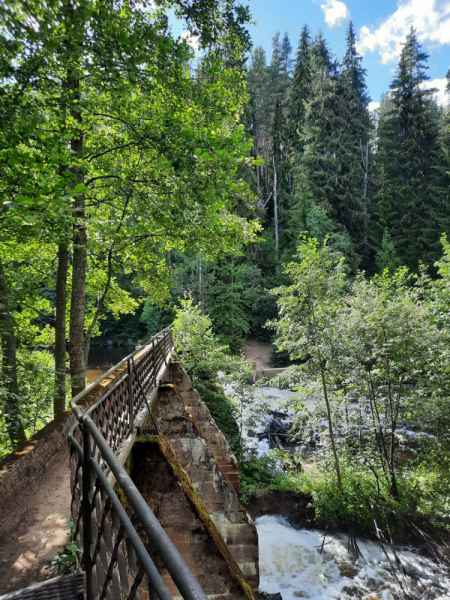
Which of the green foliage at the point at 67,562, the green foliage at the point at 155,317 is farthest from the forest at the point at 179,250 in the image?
the green foliage at the point at 155,317

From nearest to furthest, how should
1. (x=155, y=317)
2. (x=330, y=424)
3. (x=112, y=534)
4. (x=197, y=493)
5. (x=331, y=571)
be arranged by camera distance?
(x=112, y=534) → (x=197, y=493) → (x=331, y=571) → (x=330, y=424) → (x=155, y=317)

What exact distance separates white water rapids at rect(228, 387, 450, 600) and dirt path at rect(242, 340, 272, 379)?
15729 mm

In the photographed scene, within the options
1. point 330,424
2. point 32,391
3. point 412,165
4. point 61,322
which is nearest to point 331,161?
point 412,165

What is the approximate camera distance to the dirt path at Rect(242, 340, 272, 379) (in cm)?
2680

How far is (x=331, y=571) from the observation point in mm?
8672

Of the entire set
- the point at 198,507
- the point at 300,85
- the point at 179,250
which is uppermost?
the point at 300,85

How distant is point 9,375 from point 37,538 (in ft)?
13.2

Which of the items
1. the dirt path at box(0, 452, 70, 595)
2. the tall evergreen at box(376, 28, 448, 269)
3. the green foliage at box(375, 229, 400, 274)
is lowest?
the dirt path at box(0, 452, 70, 595)

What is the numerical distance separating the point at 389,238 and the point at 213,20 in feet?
97.8

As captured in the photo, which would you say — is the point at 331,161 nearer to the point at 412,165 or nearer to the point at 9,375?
the point at 412,165

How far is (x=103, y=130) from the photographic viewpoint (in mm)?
7039

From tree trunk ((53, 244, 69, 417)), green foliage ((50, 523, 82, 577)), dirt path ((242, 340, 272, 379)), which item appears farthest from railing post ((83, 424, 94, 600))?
dirt path ((242, 340, 272, 379))

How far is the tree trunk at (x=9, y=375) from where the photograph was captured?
17.7 ft

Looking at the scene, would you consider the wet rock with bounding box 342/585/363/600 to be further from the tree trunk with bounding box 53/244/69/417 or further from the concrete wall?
the tree trunk with bounding box 53/244/69/417
